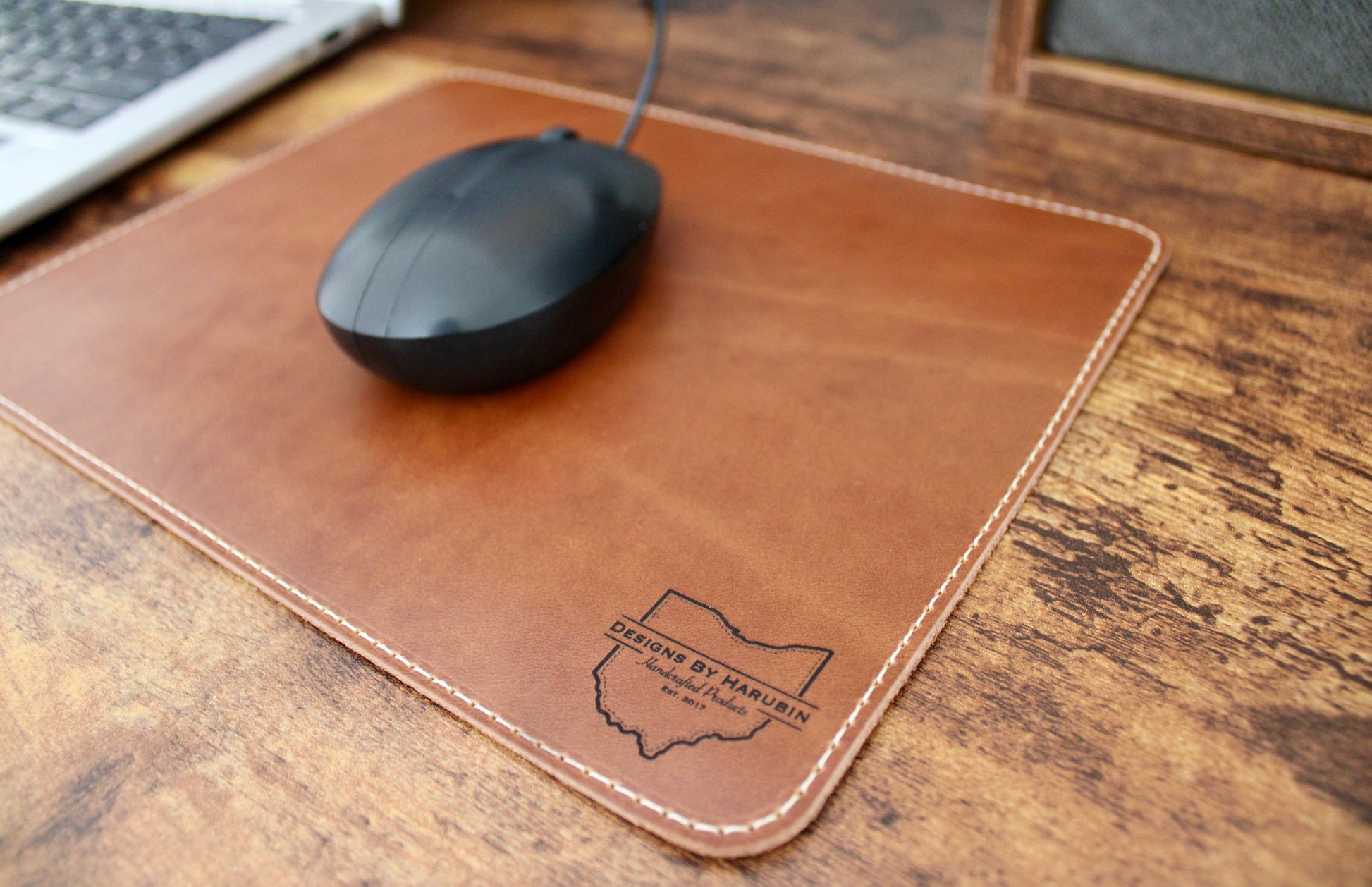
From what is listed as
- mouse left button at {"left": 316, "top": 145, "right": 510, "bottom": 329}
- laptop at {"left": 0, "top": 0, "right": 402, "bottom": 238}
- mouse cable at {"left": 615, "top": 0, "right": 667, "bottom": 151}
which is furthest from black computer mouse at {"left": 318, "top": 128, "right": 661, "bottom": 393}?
laptop at {"left": 0, "top": 0, "right": 402, "bottom": 238}

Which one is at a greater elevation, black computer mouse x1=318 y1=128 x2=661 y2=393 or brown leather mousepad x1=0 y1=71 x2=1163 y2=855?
black computer mouse x1=318 y1=128 x2=661 y2=393

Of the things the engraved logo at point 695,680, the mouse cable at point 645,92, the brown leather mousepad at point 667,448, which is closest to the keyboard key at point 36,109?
the brown leather mousepad at point 667,448

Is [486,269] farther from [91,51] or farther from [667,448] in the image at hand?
[91,51]

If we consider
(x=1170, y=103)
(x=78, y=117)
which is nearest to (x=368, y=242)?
(x=78, y=117)

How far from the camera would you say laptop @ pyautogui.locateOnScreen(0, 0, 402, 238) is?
26.5 inches

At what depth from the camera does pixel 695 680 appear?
0.37 metres

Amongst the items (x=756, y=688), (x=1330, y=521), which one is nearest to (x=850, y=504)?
(x=756, y=688)

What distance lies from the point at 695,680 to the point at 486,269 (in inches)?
8.6

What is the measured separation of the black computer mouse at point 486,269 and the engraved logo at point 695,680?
0.51ft

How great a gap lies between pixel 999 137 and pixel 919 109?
0.07 metres

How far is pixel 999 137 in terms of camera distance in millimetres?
670

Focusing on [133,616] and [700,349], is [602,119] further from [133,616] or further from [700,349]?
[133,616]

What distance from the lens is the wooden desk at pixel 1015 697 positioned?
1.08ft

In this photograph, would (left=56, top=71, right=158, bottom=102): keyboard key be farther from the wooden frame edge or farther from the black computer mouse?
the wooden frame edge
